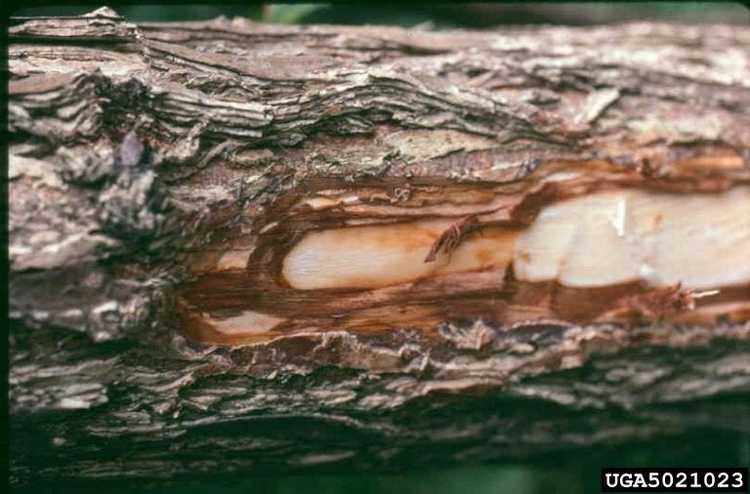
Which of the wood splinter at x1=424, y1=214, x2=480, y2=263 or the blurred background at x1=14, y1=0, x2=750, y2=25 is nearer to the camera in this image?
the wood splinter at x1=424, y1=214, x2=480, y2=263

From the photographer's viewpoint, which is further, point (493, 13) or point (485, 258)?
point (493, 13)

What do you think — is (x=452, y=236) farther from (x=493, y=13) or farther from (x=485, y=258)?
(x=493, y=13)

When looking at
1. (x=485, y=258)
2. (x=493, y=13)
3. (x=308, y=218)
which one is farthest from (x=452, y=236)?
(x=493, y=13)

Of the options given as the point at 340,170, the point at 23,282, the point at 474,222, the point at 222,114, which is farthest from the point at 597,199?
the point at 23,282

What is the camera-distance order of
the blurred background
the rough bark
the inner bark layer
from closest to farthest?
the rough bark < the inner bark layer < the blurred background

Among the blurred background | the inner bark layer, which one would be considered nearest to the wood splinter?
the inner bark layer

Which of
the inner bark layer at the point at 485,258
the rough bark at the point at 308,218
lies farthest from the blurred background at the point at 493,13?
the inner bark layer at the point at 485,258

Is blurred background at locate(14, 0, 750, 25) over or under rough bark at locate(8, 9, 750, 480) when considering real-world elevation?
over

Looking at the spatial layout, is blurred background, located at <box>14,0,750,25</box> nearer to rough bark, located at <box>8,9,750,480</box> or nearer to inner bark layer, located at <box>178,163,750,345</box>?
rough bark, located at <box>8,9,750,480</box>
